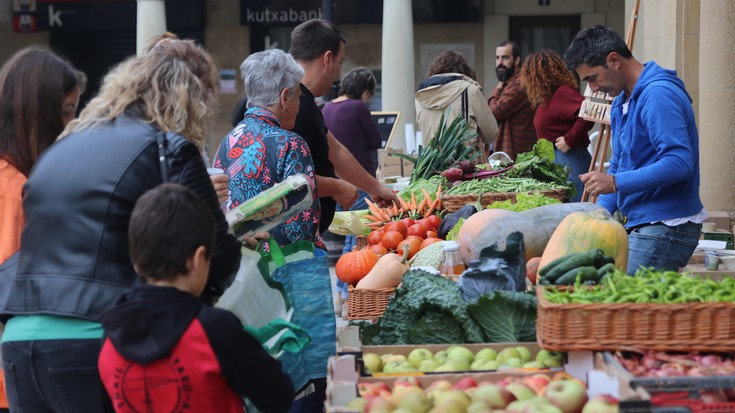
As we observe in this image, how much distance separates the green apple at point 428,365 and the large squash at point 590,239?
2.96 feet

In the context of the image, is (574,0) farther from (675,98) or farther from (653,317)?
(653,317)

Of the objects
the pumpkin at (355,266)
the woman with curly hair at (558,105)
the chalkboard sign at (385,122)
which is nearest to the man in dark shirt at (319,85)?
the pumpkin at (355,266)

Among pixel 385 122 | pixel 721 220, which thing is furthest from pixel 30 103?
pixel 385 122

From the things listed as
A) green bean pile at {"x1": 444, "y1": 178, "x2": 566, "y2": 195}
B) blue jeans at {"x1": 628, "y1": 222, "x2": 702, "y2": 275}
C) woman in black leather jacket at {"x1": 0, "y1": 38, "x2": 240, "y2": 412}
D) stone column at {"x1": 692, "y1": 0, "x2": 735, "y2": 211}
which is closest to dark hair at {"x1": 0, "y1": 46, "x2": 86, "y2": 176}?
woman in black leather jacket at {"x1": 0, "y1": 38, "x2": 240, "y2": 412}

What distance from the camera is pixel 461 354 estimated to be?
145 inches

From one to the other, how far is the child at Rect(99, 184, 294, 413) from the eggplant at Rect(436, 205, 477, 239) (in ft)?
11.1

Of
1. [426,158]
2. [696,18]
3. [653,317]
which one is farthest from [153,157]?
[696,18]

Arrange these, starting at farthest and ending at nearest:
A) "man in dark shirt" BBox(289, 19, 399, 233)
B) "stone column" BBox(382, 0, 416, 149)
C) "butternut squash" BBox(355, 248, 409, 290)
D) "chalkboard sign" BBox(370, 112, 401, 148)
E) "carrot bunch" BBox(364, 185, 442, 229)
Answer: "stone column" BBox(382, 0, 416, 149)
"chalkboard sign" BBox(370, 112, 401, 148)
"carrot bunch" BBox(364, 185, 442, 229)
"man in dark shirt" BBox(289, 19, 399, 233)
"butternut squash" BBox(355, 248, 409, 290)

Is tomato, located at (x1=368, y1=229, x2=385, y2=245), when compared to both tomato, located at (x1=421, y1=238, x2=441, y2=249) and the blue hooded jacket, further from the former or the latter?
the blue hooded jacket

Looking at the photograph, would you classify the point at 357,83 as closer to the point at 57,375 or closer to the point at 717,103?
the point at 717,103

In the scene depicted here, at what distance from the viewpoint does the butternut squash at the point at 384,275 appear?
5262 mm

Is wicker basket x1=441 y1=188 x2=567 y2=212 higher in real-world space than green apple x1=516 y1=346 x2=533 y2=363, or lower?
higher

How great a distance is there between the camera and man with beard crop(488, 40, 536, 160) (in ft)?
35.4

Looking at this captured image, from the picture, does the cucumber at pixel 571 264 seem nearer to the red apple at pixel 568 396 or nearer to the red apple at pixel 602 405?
the red apple at pixel 568 396
